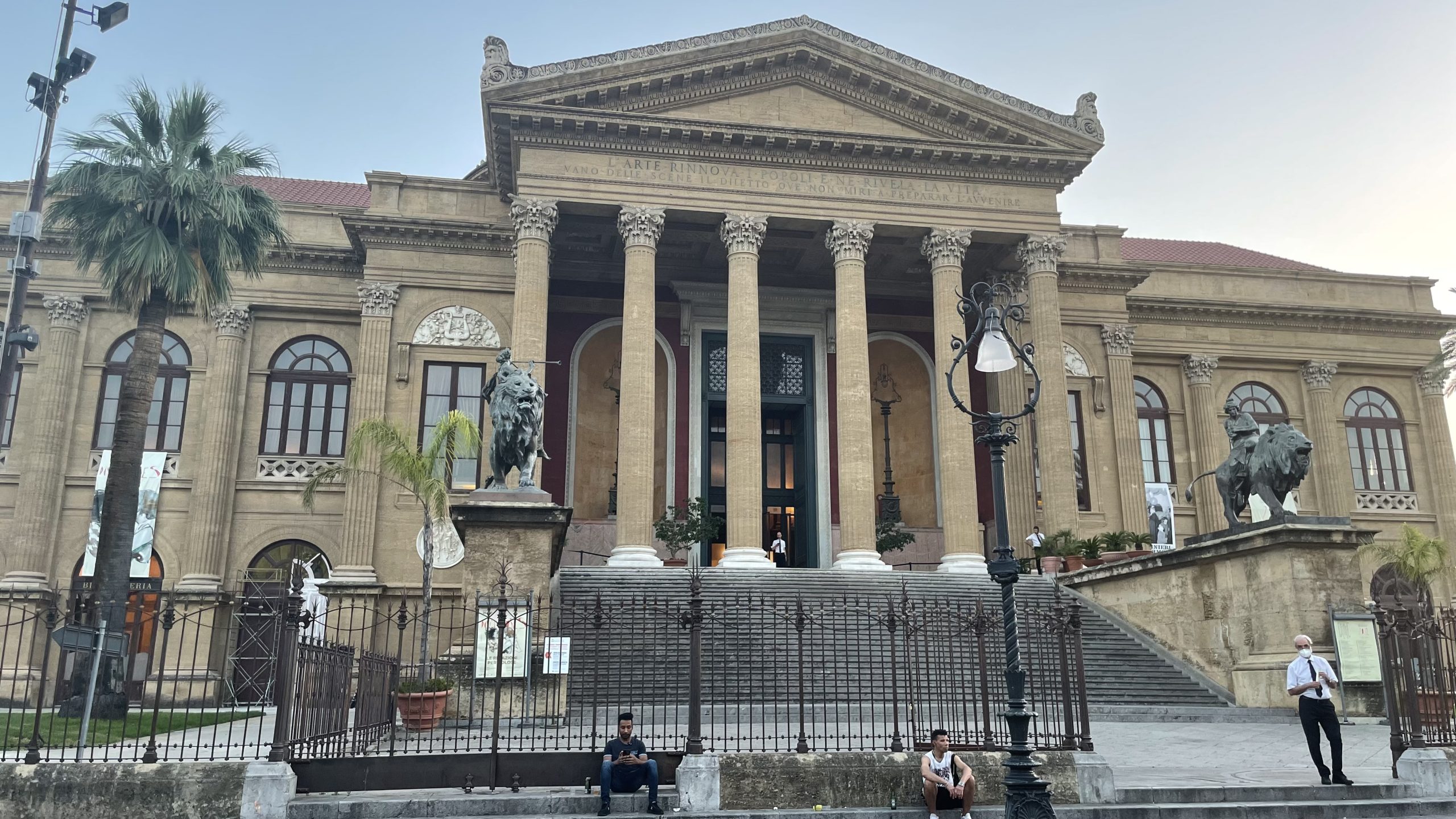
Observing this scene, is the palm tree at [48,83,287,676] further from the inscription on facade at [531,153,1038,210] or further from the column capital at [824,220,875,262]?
the column capital at [824,220,875,262]

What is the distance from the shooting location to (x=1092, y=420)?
32531 mm

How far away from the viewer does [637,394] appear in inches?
1000

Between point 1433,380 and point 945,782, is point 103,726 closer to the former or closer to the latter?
point 945,782

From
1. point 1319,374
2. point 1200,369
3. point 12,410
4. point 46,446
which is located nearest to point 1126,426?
point 1200,369

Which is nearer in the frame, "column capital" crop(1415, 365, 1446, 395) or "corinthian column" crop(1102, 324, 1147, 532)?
"corinthian column" crop(1102, 324, 1147, 532)

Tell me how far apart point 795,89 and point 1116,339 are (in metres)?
12.9

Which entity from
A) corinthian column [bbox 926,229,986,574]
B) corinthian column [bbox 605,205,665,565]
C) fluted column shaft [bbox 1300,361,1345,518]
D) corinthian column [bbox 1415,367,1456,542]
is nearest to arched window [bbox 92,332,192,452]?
corinthian column [bbox 605,205,665,565]

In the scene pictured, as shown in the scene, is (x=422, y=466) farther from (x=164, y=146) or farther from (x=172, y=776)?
(x=172, y=776)

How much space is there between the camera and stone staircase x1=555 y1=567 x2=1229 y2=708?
61.6 feet

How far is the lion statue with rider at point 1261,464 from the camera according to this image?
18609 millimetres

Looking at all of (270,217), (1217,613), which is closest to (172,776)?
(270,217)

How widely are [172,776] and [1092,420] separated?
2813 centimetres

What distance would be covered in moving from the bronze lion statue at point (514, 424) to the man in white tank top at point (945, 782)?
28.8 feet

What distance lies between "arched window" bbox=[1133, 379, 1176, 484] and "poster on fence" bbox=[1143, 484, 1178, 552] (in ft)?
3.05
